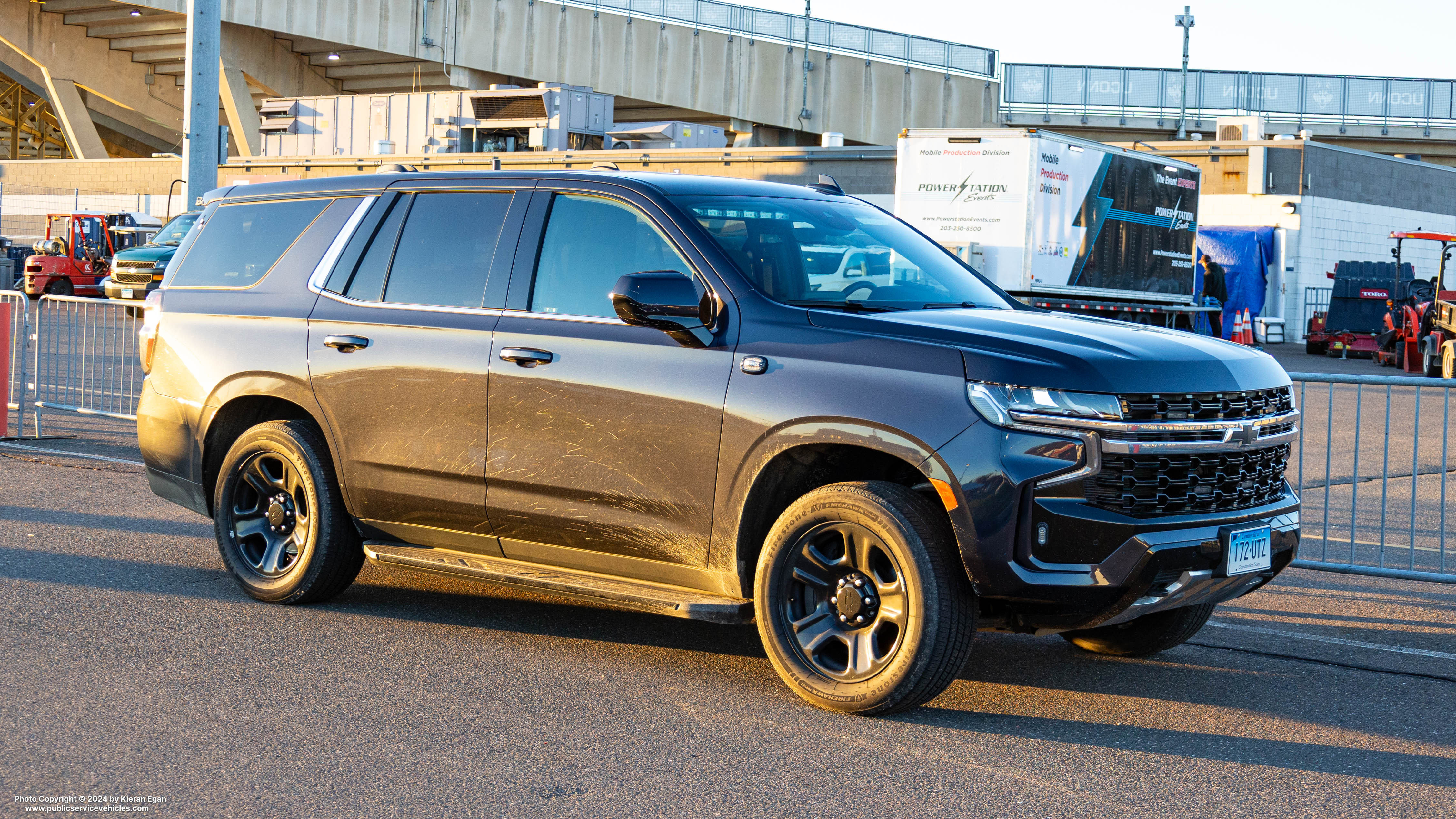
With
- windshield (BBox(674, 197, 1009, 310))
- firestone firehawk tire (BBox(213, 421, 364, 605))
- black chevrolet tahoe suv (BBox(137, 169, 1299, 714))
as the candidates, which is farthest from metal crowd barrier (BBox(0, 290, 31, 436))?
windshield (BBox(674, 197, 1009, 310))

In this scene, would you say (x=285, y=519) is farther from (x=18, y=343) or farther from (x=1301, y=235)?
(x=1301, y=235)

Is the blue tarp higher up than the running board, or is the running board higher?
the blue tarp

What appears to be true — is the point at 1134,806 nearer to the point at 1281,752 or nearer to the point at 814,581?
the point at 1281,752

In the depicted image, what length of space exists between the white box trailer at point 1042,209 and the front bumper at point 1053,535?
16.5 metres

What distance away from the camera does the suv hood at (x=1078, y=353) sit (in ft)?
15.5

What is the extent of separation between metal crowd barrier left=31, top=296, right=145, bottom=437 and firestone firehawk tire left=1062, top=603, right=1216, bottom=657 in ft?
30.5

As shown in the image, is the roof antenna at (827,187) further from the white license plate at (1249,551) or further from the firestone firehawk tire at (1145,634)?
the white license plate at (1249,551)

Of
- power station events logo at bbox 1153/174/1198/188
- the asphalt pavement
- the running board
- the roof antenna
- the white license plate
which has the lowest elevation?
the asphalt pavement

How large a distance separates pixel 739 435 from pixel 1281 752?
2.10 metres

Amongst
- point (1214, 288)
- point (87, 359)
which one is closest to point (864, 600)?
point (87, 359)

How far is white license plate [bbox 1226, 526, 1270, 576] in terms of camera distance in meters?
4.94

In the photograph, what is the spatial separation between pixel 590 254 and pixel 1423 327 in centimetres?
2297

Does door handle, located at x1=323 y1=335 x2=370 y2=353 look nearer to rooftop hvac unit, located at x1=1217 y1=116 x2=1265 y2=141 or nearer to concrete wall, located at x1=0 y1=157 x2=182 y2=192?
rooftop hvac unit, located at x1=1217 y1=116 x2=1265 y2=141

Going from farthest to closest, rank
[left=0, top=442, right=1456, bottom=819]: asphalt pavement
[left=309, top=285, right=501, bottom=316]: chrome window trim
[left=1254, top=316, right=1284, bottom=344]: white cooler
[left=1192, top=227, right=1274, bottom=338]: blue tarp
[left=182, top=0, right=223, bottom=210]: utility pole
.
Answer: [left=1254, top=316, right=1284, bottom=344]: white cooler → [left=1192, top=227, right=1274, bottom=338]: blue tarp → [left=182, top=0, right=223, bottom=210]: utility pole → [left=309, top=285, right=501, bottom=316]: chrome window trim → [left=0, top=442, right=1456, bottom=819]: asphalt pavement
